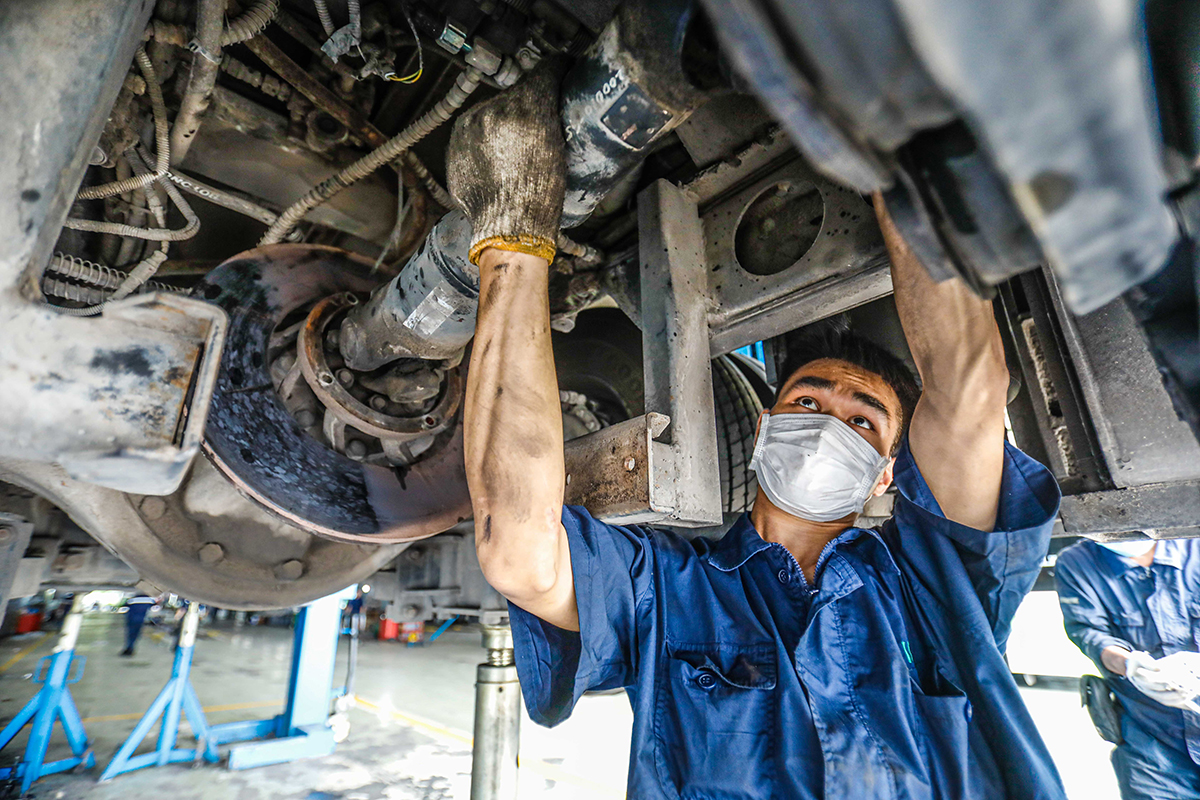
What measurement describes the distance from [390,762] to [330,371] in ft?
12.0

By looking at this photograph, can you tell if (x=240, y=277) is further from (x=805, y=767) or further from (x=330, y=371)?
(x=805, y=767)

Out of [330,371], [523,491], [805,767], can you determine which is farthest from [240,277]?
[805,767]

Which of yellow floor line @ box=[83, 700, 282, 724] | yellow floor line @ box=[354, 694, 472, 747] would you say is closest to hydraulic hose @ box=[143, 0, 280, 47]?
yellow floor line @ box=[354, 694, 472, 747]

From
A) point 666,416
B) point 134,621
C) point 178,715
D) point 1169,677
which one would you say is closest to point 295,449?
point 666,416

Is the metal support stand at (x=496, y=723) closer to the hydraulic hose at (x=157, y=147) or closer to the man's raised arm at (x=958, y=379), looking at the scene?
the man's raised arm at (x=958, y=379)

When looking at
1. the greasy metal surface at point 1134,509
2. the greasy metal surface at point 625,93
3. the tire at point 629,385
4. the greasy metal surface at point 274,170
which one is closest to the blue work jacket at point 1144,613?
the tire at point 629,385

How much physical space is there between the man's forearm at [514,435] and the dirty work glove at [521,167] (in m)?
0.04

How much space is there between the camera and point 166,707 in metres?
3.62

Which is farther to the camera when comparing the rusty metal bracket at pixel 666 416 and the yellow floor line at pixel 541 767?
the yellow floor line at pixel 541 767

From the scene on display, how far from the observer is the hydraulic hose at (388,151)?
101cm

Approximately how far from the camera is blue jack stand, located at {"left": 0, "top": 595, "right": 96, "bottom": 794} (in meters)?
3.11

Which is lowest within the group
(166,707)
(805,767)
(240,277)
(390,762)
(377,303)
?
(390,762)

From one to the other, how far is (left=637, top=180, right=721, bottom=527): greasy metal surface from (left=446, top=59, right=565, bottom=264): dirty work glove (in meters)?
0.30

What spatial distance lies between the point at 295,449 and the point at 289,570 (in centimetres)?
34
